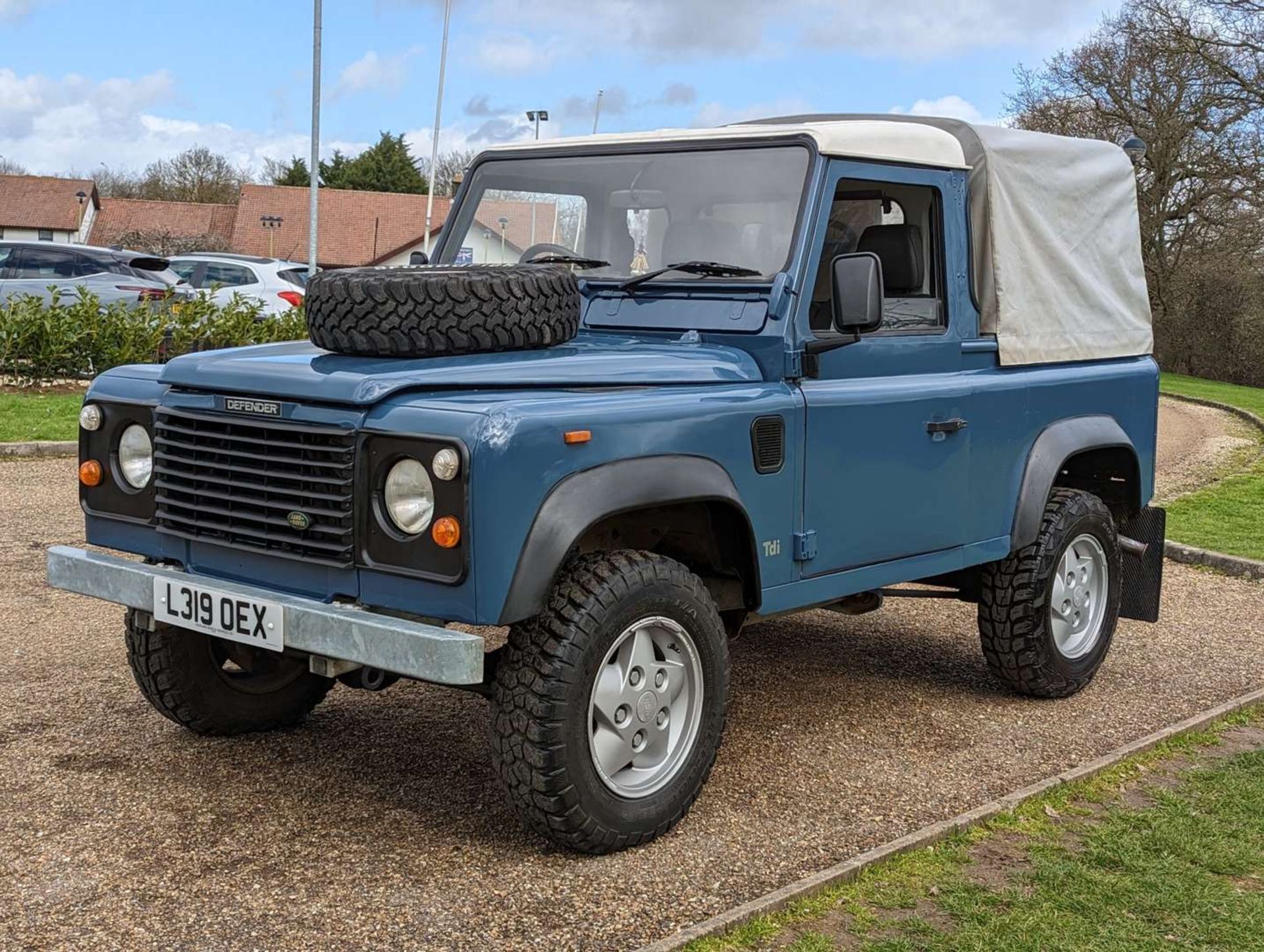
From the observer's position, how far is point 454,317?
4312 millimetres

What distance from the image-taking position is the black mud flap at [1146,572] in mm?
6766

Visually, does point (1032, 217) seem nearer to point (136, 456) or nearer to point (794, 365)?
point (794, 365)

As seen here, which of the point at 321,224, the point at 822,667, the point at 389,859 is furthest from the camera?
the point at 321,224

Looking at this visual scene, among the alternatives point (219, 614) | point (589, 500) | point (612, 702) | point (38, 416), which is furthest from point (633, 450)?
point (38, 416)

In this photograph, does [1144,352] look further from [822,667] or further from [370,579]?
[370,579]

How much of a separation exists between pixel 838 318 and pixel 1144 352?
2.86 metres

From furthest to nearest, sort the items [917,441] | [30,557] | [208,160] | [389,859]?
[208,160] → [30,557] → [917,441] → [389,859]

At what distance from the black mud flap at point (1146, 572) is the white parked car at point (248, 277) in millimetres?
15338

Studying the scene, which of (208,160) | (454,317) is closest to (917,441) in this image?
(454,317)

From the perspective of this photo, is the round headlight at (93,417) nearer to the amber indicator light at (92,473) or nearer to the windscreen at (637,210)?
the amber indicator light at (92,473)

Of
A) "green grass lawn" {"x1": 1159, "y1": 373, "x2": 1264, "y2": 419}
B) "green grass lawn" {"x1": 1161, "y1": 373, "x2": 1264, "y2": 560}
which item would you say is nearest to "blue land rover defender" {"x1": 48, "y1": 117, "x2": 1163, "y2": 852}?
"green grass lawn" {"x1": 1161, "y1": 373, "x2": 1264, "y2": 560}

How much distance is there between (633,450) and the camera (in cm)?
412

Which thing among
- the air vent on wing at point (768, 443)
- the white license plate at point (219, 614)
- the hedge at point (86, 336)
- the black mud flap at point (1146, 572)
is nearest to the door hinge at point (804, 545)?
A: the air vent on wing at point (768, 443)

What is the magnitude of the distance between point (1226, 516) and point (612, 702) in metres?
8.70
